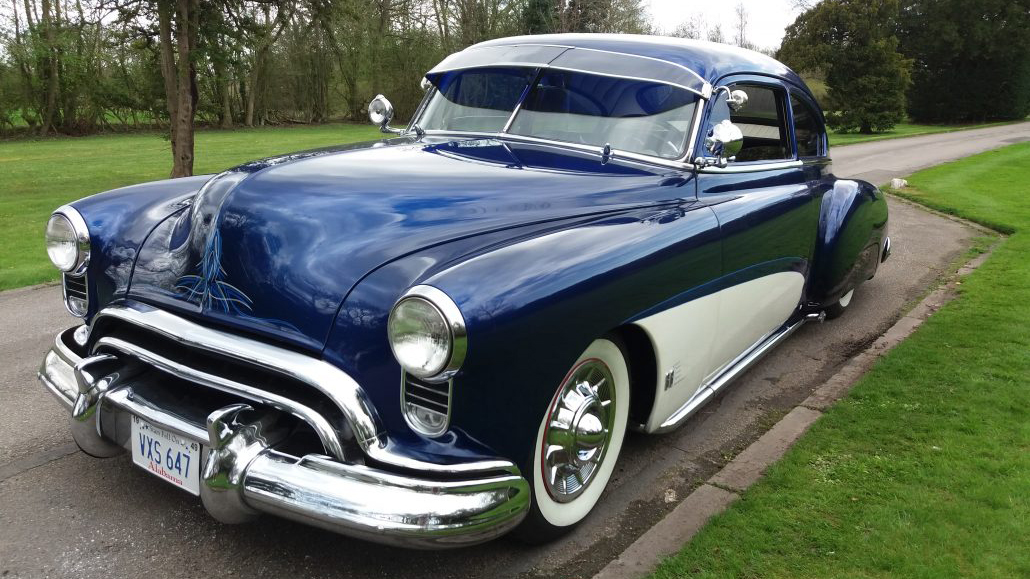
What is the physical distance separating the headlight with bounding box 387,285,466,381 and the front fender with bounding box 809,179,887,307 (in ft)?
9.96

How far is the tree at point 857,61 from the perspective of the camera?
28.4 metres

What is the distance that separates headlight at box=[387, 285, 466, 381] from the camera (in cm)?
194

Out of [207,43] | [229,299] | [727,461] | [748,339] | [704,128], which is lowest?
[727,461]

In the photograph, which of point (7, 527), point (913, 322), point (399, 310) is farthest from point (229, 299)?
point (913, 322)

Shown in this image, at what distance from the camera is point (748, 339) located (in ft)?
A: 11.8

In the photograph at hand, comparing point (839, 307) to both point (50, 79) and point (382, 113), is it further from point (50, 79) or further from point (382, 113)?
point (50, 79)

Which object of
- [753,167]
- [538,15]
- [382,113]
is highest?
[538,15]

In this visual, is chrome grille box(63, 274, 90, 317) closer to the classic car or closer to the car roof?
the classic car

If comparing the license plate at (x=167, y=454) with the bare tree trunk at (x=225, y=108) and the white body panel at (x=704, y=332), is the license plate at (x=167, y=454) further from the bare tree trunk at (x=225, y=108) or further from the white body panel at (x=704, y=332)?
the bare tree trunk at (x=225, y=108)

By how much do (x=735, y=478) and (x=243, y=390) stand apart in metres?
1.88

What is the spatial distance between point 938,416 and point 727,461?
3.60 ft

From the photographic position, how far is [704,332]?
300 centimetres

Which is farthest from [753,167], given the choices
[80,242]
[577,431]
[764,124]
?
[80,242]

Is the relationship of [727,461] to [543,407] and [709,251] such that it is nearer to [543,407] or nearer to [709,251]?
[709,251]
